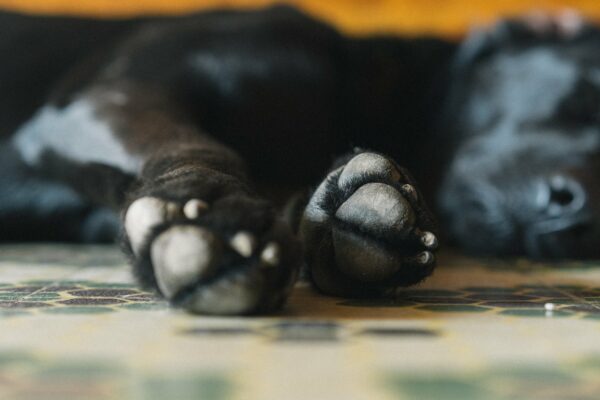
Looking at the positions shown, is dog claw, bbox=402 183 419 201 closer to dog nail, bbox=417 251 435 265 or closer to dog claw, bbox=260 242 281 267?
dog nail, bbox=417 251 435 265

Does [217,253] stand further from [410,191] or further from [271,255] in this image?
[410,191]

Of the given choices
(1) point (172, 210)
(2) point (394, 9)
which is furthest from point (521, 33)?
(1) point (172, 210)

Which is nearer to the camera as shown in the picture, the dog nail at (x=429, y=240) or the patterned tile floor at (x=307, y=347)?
the patterned tile floor at (x=307, y=347)

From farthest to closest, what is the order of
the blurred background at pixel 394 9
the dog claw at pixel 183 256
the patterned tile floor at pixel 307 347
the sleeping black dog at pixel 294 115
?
the blurred background at pixel 394 9
the sleeping black dog at pixel 294 115
the dog claw at pixel 183 256
the patterned tile floor at pixel 307 347

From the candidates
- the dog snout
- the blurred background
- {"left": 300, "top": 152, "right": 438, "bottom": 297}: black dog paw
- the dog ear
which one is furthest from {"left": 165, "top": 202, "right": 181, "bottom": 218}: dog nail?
the blurred background

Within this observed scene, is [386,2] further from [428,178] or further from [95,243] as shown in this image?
[95,243]

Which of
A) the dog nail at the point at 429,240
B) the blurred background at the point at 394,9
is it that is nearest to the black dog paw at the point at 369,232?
the dog nail at the point at 429,240

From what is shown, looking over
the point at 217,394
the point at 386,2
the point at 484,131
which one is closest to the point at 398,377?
the point at 217,394

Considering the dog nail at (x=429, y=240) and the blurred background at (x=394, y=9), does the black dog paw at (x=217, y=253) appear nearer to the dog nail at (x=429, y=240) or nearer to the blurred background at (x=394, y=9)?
the dog nail at (x=429, y=240)
